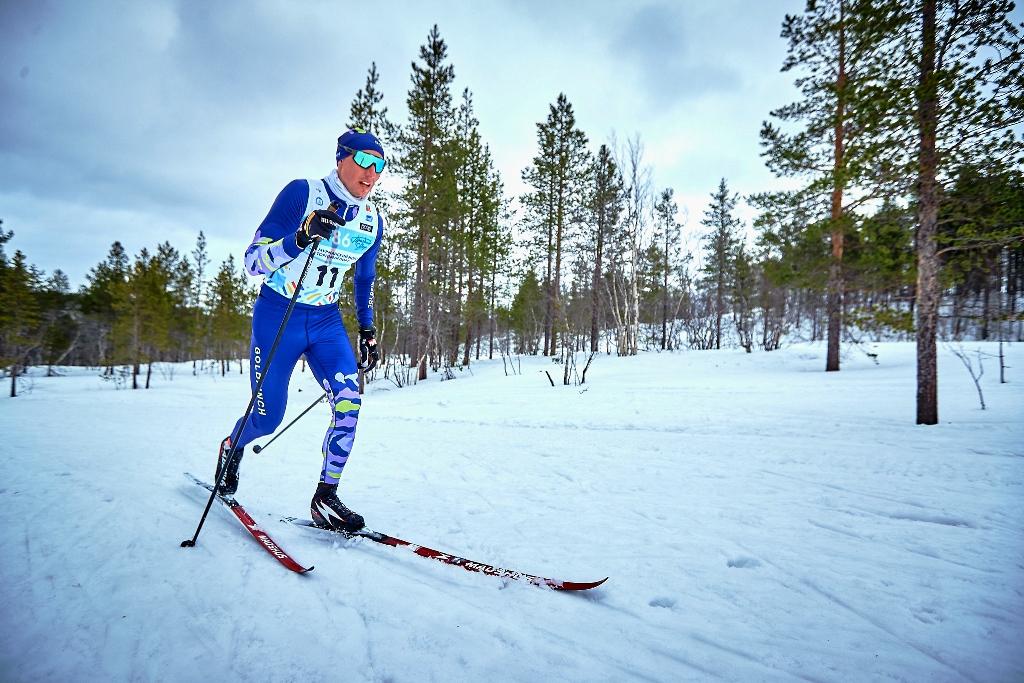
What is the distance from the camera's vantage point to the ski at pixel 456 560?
72.3 inches

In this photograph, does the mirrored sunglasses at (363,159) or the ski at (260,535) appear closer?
the ski at (260,535)

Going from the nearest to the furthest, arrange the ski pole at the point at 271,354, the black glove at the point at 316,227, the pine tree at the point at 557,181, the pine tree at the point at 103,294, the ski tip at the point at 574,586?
the ski tip at the point at 574,586, the black glove at the point at 316,227, the ski pole at the point at 271,354, the pine tree at the point at 557,181, the pine tree at the point at 103,294

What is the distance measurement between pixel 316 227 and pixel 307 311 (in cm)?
66

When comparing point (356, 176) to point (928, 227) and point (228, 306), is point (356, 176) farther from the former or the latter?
point (228, 306)

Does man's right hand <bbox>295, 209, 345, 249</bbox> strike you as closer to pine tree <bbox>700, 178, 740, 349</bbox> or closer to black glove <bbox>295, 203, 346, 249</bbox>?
black glove <bbox>295, 203, 346, 249</bbox>

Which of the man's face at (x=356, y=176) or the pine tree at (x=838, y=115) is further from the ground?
the pine tree at (x=838, y=115)

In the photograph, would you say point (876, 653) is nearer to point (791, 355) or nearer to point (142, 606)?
point (142, 606)

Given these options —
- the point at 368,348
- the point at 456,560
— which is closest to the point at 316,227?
the point at 368,348

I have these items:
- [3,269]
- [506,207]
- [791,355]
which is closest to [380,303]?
[506,207]

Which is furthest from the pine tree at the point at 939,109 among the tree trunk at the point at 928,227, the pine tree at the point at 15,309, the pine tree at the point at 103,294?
the pine tree at the point at 103,294

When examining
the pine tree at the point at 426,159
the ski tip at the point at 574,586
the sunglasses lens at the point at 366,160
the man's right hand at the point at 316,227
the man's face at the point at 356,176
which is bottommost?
the ski tip at the point at 574,586

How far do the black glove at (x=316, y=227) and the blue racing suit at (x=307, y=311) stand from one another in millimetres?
175

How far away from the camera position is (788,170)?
11.0 meters

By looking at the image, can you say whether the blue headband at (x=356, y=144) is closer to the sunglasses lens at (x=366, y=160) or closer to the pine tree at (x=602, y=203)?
the sunglasses lens at (x=366, y=160)
